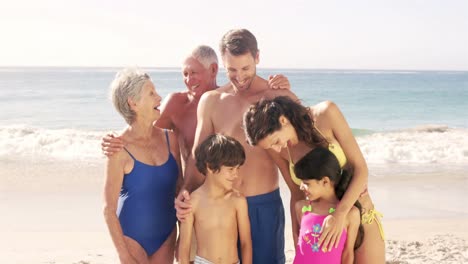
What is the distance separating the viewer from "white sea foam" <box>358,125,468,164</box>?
1464 centimetres

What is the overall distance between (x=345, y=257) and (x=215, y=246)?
80 cm

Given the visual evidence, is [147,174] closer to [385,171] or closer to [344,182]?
[344,182]

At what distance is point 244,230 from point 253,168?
434 millimetres

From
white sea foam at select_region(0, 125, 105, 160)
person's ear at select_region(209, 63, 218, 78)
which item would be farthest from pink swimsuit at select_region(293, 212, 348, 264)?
white sea foam at select_region(0, 125, 105, 160)

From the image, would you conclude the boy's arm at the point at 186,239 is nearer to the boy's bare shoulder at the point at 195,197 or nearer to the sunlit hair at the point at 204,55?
the boy's bare shoulder at the point at 195,197

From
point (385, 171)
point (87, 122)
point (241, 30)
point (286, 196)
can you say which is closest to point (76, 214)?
point (286, 196)

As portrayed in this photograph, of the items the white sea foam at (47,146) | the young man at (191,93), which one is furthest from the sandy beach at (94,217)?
the young man at (191,93)

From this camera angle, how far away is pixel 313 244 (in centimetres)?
369

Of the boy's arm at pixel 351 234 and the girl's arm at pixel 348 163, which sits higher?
the girl's arm at pixel 348 163

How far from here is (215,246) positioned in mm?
3879

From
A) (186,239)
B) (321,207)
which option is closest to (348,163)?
(321,207)

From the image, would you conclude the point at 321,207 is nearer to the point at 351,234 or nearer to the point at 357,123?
the point at 351,234

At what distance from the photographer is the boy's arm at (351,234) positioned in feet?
12.0

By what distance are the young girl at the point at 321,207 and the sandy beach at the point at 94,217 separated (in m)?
3.05
